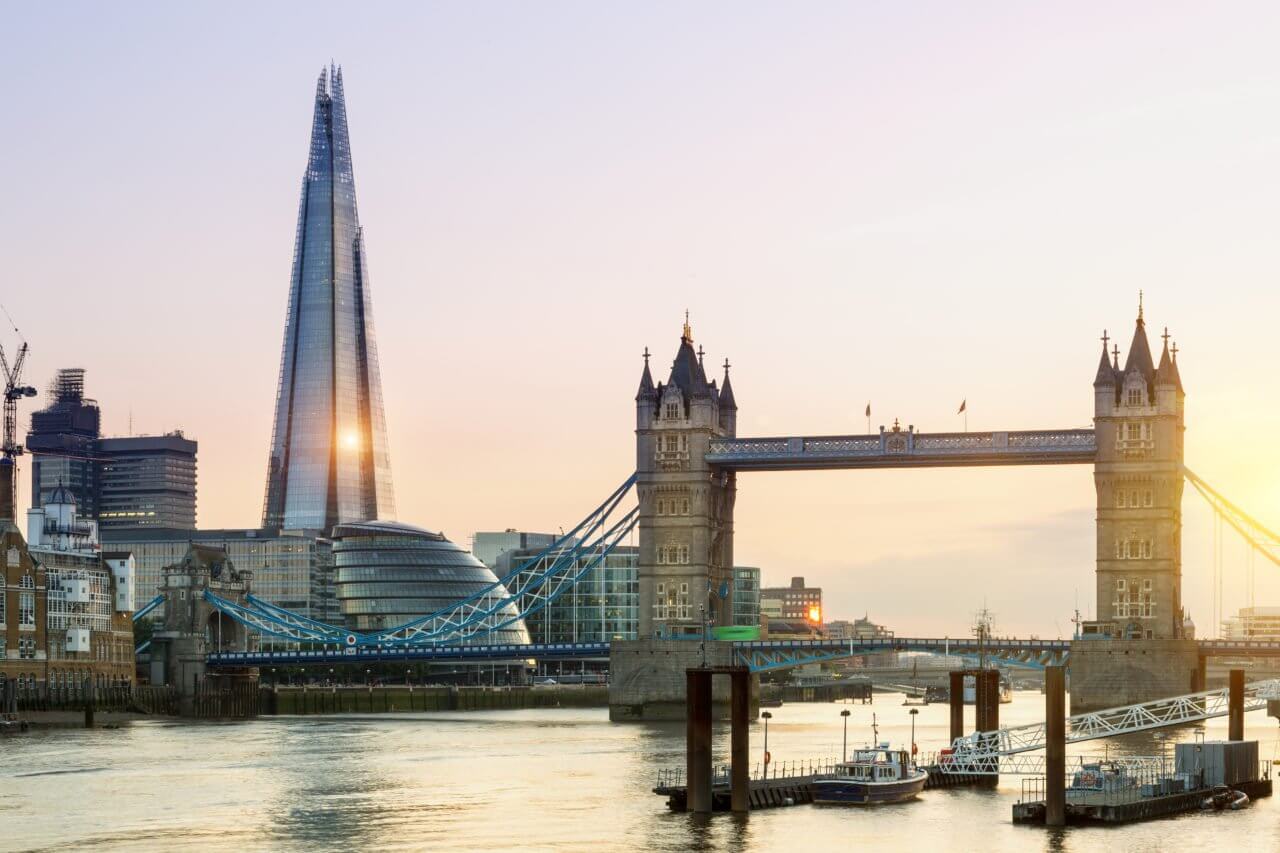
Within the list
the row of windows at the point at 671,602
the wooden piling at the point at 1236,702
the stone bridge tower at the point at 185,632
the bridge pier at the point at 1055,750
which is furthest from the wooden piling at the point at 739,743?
the stone bridge tower at the point at 185,632

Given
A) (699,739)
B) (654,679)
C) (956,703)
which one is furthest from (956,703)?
(654,679)

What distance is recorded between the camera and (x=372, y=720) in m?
168

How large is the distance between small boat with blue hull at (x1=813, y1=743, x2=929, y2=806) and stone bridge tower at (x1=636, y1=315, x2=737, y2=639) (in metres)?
72.2

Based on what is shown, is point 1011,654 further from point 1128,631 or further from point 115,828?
point 115,828

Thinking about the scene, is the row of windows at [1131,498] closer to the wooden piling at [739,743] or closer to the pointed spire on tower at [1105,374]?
the pointed spire on tower at [1105,374]

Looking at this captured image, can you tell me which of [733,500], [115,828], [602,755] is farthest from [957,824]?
[733,500]

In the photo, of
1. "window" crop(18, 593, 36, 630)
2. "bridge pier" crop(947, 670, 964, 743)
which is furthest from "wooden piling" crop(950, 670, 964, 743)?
"window" crop(18, 593, 36, 630)

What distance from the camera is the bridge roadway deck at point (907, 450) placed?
15275cm

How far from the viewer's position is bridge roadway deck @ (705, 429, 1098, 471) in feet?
501

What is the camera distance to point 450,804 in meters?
88.5

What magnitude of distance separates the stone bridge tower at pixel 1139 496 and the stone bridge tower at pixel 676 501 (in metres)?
27.1

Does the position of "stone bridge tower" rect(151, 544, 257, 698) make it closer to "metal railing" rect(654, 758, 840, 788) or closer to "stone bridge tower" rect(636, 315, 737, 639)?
"stone bridge tower" rect(636, 315, 737, 639)

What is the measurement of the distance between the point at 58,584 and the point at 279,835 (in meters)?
90.5

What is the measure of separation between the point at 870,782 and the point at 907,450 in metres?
71.9
